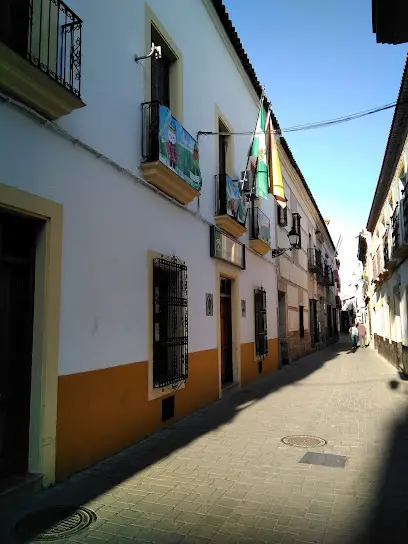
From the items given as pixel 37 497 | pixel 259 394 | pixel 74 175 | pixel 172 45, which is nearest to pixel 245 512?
pixel 37 497

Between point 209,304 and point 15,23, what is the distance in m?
5.41

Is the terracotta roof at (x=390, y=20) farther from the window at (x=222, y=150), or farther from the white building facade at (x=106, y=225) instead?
the window at (x=222, y=150)

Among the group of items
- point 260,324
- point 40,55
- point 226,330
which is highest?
point 40,55

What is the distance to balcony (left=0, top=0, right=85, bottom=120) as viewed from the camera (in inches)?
143

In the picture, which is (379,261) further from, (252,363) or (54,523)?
(54,523)

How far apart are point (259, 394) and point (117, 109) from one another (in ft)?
20.6

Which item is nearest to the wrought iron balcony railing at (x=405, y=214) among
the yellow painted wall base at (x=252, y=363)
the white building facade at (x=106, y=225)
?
the white building facade at (x=106, y=225)

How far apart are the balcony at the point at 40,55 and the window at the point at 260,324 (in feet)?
26.5

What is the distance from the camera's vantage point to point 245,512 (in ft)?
11.6

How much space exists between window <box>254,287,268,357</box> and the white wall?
3.91m

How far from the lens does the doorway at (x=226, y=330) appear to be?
966 centimetres

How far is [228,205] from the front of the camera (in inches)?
355

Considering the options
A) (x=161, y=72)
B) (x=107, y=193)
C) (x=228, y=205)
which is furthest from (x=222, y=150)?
(x=107, y=193)

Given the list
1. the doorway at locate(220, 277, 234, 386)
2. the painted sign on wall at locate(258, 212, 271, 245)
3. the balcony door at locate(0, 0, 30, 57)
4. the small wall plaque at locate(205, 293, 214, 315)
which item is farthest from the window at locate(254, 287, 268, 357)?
the balcony door at locate(0, 0, 30, 57)
